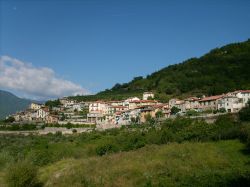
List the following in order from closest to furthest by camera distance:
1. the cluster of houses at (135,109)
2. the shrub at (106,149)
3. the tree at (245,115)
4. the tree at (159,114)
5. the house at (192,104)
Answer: the shrub at (106,149)
the tree at (245,115)
the cluster of houses at (135,109)
the tree at (159,114)
the house at (192,104)

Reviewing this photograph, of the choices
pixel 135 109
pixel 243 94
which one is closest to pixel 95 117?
pixel 135 109

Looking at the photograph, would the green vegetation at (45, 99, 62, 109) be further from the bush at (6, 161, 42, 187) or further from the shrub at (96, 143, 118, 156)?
the bush at (6, 161, 42, 187)

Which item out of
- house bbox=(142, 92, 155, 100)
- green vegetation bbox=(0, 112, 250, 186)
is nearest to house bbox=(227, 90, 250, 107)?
house bbox=(142, 92, 155, 100)

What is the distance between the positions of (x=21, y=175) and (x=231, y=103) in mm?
58183

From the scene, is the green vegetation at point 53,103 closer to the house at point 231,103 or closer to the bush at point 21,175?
the house at point 231,103

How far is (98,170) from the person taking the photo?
25766 mm

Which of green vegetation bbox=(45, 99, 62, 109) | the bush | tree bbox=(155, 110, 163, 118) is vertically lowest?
the bush

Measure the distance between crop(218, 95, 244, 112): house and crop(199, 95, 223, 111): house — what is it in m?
2.00

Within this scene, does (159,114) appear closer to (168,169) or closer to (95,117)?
(95,117)

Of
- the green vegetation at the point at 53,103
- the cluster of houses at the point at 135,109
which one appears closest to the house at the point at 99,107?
the cluster of houses at the point at 135,109

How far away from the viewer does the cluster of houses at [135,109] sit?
247 feet

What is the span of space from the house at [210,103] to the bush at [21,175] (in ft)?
193

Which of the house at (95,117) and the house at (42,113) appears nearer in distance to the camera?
the house at (95,117)

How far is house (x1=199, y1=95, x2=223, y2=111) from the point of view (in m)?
77.6
